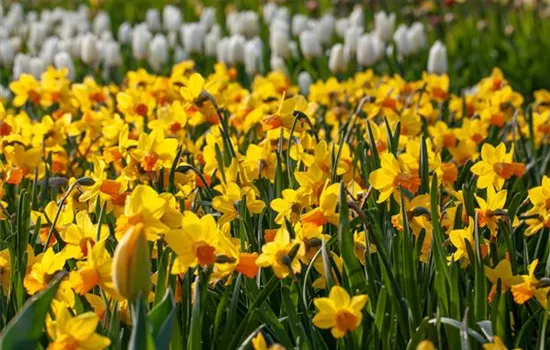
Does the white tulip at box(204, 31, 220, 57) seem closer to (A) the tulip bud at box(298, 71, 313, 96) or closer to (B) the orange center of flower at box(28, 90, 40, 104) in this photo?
(A) the tulip bud at box(298, 71, 313, 96)

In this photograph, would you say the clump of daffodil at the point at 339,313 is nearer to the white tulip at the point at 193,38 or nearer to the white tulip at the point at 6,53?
the white tulip at the point at 6,53

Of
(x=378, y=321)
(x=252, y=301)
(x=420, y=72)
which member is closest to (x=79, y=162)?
Result: (x=252, y=301)

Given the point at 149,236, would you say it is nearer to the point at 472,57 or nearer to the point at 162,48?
the point at 162,48

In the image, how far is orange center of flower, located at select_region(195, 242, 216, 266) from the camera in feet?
5.31

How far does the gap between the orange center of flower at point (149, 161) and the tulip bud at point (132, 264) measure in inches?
31.0

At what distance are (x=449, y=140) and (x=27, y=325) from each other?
1922 millimetres

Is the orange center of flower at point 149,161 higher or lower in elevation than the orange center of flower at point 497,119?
higher

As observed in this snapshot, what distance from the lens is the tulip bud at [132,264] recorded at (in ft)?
4.38

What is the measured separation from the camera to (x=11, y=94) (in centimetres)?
498

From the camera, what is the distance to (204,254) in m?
1.62

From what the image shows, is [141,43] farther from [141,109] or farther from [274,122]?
[274,122]

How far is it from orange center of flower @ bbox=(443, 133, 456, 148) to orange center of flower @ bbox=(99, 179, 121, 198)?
136 centimetres

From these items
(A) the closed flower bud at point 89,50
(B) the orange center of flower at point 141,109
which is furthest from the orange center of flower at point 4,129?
(A) the closed flower bud at point 89,50

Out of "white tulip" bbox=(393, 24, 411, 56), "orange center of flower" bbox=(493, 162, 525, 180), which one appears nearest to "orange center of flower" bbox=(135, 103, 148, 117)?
"orange center of flower" bbox=(493, 162, 525, 180)
